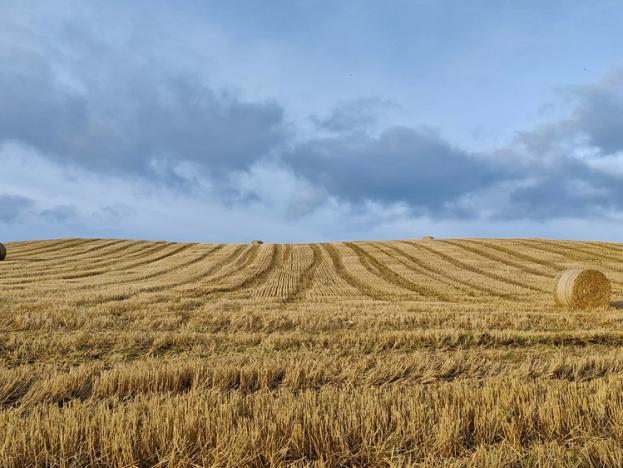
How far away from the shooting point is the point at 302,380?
20.1 feet

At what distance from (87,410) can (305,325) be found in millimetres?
7121

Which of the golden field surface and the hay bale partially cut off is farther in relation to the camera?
the hay bale partially cut off

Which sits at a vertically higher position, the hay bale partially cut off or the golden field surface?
the hay bale partially cut off

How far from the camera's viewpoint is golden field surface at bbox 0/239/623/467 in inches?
144

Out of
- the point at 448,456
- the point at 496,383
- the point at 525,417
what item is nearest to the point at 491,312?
the point at 496,383

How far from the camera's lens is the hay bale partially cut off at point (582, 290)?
16.0m

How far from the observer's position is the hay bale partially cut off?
1605cm

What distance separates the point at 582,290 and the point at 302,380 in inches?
561

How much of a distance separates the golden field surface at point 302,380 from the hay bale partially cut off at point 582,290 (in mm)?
750

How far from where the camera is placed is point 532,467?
341cm

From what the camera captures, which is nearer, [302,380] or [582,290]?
[302,380]

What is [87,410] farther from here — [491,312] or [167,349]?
[491,312]

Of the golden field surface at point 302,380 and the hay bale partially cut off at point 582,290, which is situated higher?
the hay bale partially cut off at point 582,290

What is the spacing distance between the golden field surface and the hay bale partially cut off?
29.5 inches
